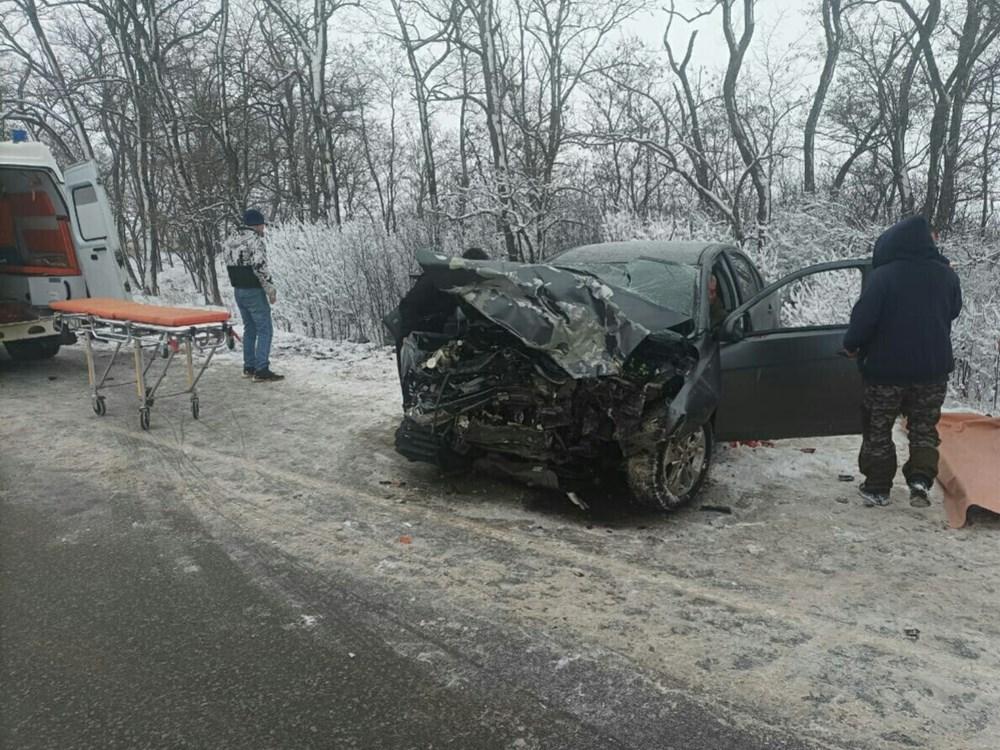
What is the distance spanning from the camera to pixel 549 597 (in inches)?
126

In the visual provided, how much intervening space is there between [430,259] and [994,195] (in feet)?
56.5

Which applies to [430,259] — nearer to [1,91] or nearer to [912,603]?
[912,603]

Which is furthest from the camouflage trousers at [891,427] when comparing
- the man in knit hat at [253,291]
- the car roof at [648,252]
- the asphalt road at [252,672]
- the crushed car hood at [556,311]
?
the man in knit hat at [253,291]

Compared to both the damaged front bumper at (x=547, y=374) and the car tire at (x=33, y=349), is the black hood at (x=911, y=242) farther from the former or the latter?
the car tire at (x=33, y=349)

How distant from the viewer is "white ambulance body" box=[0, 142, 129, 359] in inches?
329

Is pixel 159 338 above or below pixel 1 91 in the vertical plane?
below

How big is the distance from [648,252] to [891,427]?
82.8 inches

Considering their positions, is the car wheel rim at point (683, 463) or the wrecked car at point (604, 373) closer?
the wrecked car at point (604, 373)

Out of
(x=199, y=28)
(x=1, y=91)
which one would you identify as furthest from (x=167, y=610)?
(x=1, y=91)

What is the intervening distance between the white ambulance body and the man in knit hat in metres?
1.94

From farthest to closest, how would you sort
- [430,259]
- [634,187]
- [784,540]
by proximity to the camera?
[634,187] < [430,259] < [784,540]

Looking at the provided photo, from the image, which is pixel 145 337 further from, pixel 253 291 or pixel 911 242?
pixel 911 242

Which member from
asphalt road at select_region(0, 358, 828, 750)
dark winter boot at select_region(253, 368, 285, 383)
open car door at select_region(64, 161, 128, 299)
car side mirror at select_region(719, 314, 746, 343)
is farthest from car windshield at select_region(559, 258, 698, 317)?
open car door at select_region(64, 161, 128, 299)

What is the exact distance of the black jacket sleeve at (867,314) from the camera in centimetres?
424
